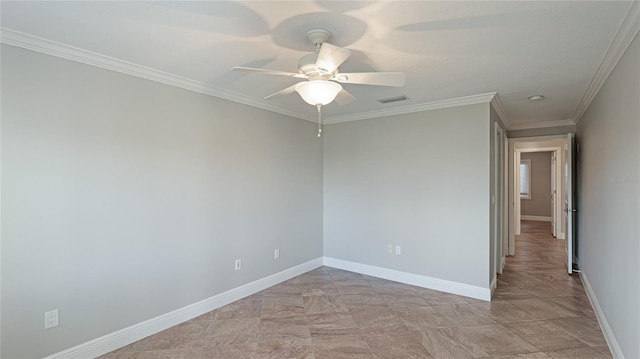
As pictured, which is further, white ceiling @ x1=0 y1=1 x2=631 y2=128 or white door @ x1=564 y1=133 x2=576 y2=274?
white door @ x1=564 y1=133 x2=576 y2=274

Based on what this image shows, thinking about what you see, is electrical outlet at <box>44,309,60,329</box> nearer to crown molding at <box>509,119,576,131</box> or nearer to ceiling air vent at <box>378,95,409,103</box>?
ceiling air vent at <box>378,95,409,103</box>

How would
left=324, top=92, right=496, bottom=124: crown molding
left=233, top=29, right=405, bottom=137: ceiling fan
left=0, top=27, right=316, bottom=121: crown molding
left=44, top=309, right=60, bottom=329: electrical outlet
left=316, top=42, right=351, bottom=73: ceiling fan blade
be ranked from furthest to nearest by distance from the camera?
1. left=324, top=92, right=496, bottom=124: crown molding
2. left=44, top=309, right=60, bottom=329: electrical outlet
3. left=0, top=27, right=316, bottom=121: crown molding
4. left=233, top=29, right=405, bottom=137: ceiling fan
5. left=316, top=42, right=351, bottom=73: ceiling fan blade

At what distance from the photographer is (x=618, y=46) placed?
2236 millimetres

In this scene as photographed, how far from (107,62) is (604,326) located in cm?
487

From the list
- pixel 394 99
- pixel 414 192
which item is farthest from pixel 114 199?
pixel 414 192

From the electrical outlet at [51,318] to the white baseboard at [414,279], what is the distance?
343cm

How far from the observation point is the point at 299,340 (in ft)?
9.25

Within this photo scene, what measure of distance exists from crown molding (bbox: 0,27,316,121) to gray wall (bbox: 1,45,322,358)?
5 centimetres

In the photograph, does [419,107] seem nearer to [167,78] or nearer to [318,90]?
[318,90]

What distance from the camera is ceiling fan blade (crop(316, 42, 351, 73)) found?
1.74 meters

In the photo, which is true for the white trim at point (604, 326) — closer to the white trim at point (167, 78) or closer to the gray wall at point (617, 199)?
the gray wall at point (617, 199)

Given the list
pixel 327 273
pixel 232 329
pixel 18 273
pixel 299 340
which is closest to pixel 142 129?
pixel 18 273

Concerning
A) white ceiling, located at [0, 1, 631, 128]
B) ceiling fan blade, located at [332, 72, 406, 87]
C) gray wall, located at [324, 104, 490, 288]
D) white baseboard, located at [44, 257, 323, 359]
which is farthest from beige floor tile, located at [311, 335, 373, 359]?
white ceiling, located at [0, 1, 631, 128]

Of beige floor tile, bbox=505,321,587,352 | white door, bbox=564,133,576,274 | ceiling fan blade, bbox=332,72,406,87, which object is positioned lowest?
beige floor tile, bbox=505,321,587,352
